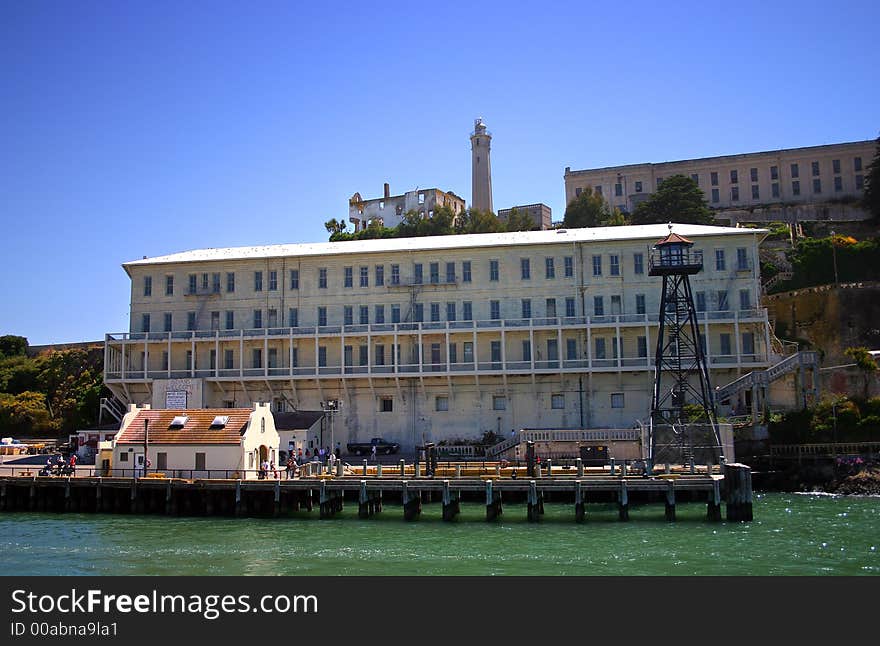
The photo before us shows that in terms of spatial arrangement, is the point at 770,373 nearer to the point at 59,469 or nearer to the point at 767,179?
the point at 59,469

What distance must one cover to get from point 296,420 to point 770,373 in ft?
95.3

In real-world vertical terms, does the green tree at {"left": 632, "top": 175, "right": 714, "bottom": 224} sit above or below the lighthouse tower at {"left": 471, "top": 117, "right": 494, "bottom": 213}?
below

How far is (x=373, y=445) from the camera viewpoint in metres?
56.6

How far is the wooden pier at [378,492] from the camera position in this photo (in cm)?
3503

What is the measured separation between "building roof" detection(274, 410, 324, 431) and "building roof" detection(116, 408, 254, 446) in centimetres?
1105

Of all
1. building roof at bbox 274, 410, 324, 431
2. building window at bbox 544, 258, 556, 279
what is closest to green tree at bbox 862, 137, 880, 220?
building window at bbox 544, 258, 556, 279

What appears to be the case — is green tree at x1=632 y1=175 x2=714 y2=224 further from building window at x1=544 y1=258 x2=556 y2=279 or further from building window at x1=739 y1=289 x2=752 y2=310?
building window at x1=544 y1=258 x2=556 y2=279

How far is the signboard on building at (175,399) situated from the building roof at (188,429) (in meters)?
15.0

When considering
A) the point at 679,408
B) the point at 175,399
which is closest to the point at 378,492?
the point at 679,408

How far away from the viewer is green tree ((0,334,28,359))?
85.4 meters

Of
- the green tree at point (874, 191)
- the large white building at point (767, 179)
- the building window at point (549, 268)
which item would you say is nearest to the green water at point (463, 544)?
the building window at point (549, 268)

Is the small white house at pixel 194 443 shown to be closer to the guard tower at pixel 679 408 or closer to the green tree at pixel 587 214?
the guard tower at pixel 679 408
